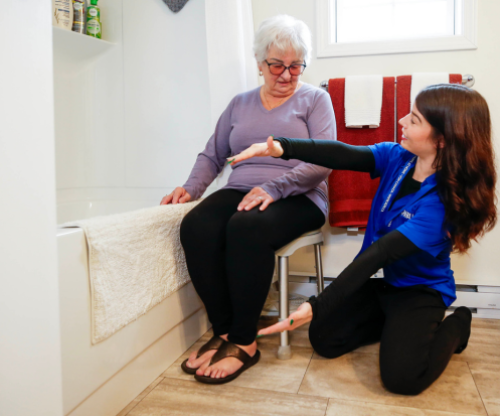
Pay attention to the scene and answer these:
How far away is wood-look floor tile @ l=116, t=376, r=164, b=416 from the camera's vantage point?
3.67 ft

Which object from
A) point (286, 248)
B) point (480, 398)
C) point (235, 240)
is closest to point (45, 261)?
point (235, 240)

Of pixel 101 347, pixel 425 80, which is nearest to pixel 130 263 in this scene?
pixel 101 347

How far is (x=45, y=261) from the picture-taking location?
0.73m

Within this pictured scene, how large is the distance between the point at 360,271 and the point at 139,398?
0.65 metres

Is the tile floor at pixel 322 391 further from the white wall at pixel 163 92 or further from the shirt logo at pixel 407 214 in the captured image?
the white wall at pixel 163 92

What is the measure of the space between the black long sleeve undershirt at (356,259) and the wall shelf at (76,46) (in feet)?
3.94

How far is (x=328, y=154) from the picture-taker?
1.27 metres

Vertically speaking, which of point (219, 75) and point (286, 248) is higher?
point (219, 75)

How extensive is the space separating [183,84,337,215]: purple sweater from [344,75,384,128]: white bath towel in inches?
8.1

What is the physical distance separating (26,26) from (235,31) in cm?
112

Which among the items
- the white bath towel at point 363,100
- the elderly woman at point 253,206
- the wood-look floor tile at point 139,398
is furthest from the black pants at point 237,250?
the white bath towel at point 363,100

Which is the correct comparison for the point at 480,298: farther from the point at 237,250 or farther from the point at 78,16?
the point at 78,16

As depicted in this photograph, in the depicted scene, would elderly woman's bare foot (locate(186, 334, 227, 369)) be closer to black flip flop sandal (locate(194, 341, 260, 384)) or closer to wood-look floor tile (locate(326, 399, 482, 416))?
black flip flop sandal (locate(194, 341, 260, 384))

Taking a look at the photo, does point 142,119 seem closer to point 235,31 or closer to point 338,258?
point 235,31
